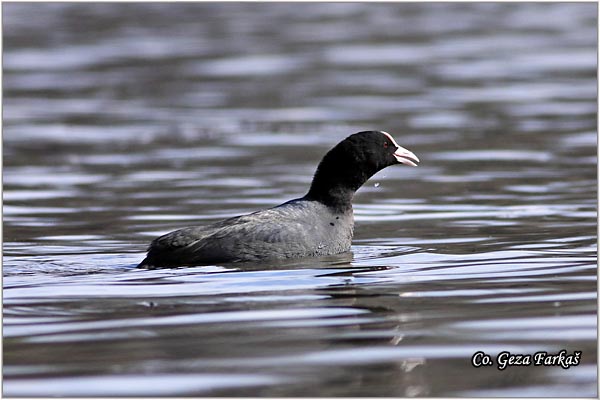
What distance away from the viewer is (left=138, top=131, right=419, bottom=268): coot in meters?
10.2

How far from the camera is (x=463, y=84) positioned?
78.8 ft

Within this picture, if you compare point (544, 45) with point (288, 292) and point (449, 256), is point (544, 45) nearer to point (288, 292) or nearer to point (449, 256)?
point (449, 256)

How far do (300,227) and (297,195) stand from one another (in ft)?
14.3

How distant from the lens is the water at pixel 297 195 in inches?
275

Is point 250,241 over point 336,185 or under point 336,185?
under

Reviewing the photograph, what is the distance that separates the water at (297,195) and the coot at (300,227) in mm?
239

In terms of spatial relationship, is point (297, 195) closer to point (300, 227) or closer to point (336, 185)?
point (336, 185)

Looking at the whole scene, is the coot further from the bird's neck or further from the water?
the water

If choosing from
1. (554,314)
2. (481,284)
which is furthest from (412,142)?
(554,314)

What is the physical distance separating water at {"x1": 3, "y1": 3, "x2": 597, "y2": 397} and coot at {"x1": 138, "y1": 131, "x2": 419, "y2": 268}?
24 cm

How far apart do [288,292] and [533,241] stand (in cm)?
319

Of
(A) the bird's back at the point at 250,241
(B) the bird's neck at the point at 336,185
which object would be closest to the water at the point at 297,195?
(A) the bird's back at the point at 250,241

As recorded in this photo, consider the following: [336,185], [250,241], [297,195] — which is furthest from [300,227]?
[297,195]

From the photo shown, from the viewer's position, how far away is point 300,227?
34.4 feet
